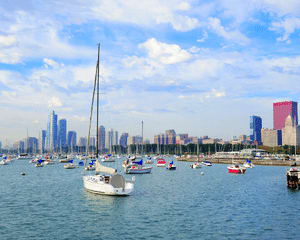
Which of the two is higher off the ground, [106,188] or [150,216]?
[106,188]

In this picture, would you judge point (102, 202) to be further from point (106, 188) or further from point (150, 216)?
point (150, 216)

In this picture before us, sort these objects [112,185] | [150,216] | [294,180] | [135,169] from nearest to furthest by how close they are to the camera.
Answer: [150,216], [112,185], [294,180], [135,169]

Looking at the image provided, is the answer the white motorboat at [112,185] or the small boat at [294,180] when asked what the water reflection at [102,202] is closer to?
the white motorboat at [112,185]

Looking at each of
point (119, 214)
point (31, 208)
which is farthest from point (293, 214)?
point (31, 208)

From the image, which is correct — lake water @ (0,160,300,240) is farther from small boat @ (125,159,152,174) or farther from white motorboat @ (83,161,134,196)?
small boat @ (125,159,152,174)

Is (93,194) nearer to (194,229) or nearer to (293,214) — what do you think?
(194,229)

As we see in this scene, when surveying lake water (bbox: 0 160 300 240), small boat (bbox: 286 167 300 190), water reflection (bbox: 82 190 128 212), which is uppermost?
small boat (bbox: 286 167 300 190)

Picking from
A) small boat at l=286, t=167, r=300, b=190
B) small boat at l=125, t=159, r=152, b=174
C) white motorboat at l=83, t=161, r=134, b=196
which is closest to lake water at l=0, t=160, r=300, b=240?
white motorboat at l=83, t=161, r=134, b=196

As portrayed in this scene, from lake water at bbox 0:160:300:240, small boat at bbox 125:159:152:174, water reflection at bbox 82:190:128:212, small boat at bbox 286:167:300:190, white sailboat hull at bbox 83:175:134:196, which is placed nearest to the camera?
lake water at bbox 0:160:300:240

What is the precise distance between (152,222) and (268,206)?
19183 millimetres

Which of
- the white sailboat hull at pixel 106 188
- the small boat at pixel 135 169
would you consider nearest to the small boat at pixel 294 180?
the white sailboat hull at pixel 106 188

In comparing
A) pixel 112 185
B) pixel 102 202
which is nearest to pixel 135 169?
pixel 112 185

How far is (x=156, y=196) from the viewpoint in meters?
54.7

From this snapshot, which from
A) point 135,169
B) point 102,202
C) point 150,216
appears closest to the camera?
point 150,216
